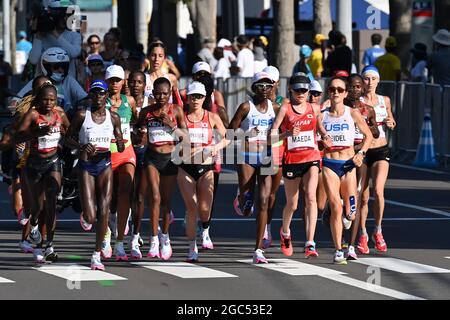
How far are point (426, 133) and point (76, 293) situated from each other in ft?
48.5

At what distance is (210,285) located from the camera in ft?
49.4

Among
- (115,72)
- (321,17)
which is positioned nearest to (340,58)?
(321,17)

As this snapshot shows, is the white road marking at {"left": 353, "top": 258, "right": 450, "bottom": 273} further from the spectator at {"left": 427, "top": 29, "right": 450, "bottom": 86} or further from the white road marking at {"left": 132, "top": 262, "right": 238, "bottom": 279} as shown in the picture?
the spectator at {"left": 427, "top": 29, "right": 450, "bottom": 86}

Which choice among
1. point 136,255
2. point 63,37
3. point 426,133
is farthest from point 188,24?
point 136,255

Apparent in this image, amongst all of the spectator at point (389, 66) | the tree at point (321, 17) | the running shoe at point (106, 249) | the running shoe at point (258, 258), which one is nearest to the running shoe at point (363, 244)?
the running shoe at point (258, 258)

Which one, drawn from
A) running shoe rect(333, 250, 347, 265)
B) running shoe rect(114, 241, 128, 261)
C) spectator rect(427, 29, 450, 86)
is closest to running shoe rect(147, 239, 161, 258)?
running shoe rect(114, 241, 128, 261)

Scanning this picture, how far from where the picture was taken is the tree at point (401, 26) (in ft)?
119

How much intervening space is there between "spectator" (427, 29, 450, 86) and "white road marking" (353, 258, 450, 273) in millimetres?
11619

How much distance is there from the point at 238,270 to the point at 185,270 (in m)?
0.49

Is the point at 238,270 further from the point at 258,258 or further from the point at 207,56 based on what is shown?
the point at 207,56

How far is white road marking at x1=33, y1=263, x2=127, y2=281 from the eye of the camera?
15602mm

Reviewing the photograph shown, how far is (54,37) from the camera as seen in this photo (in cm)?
2153
